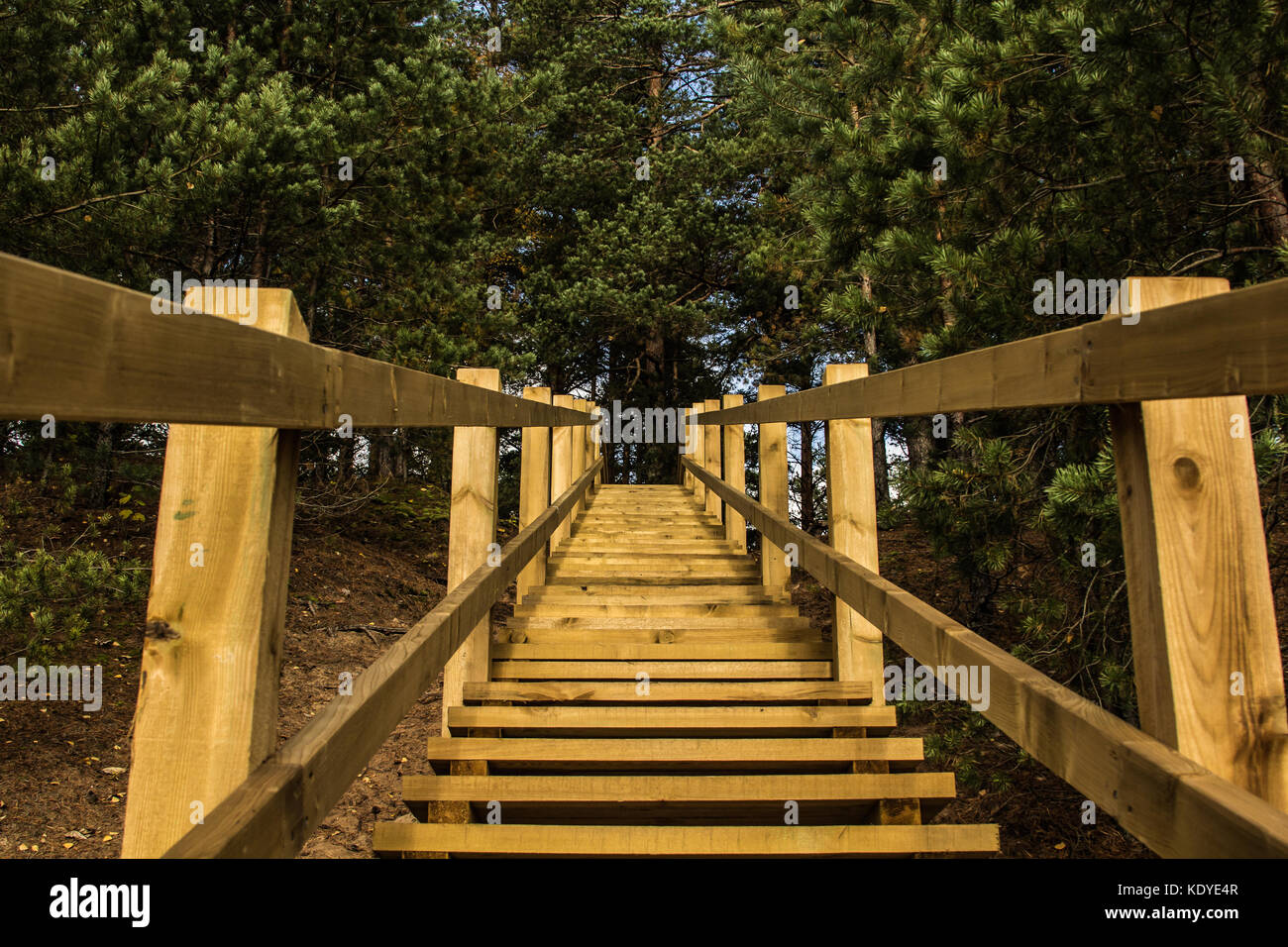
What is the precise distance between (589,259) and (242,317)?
48.1 feet

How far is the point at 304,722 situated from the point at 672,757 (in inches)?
186

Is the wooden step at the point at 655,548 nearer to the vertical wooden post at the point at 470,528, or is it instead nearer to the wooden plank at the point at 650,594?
the wooden plank at the point at 650,594

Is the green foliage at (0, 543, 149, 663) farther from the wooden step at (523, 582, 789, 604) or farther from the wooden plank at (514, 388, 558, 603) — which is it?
the wooden step at (523, 582, 789, 604)

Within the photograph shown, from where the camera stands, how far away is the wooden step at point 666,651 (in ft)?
12.7

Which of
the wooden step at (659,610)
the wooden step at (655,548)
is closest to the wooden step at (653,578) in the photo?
the wooden step at (655,548)

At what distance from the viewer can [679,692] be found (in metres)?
3.42

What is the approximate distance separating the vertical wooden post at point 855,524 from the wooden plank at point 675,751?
431 millimetres

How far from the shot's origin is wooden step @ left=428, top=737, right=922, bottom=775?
9.34ft

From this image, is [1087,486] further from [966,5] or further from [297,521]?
[297,521]

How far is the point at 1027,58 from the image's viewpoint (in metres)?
4.56

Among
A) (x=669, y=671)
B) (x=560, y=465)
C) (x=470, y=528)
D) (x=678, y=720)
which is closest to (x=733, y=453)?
(x=560, y=465)

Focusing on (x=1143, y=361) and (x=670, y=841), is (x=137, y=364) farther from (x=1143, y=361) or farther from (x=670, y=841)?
(x=670, y=841)

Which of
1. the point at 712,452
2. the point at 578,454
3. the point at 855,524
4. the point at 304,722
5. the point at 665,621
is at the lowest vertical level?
the point at 304,722
